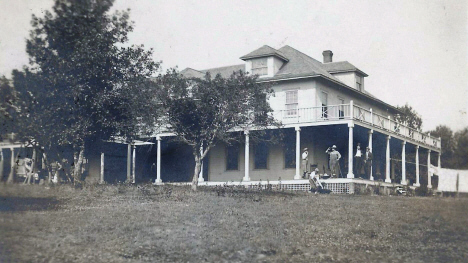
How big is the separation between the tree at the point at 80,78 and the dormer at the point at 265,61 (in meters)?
8.97

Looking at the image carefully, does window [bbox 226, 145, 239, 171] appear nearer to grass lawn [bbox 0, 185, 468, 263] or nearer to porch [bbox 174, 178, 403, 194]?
porch [bbox 174, 178, 403, 194]

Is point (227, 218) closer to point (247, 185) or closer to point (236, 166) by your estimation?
point (247, 185)

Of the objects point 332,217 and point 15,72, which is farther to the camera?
point 15,72

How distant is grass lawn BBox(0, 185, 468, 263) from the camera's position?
38.3 ft

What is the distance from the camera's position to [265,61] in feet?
94.1

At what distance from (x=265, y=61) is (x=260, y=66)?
0.37 meters

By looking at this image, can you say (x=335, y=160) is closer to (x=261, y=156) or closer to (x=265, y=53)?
(x=261, y=156)

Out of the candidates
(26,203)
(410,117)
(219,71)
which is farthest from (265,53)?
(26,203)

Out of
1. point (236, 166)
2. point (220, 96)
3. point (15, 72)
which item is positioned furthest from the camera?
point (236, 166)

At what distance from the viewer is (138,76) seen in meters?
20.6

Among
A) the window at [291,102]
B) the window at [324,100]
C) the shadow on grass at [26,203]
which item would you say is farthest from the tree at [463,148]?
the shadow on grass at [26,203]

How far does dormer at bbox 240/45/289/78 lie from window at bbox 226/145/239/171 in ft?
13.7

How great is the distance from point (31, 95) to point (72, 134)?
196 centimetres

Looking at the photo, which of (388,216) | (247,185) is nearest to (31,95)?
(247,185)
